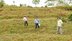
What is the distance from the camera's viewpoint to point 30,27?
1363 inches

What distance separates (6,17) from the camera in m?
44.2

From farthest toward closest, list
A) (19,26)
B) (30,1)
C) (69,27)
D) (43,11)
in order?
(30,1) → (43,11) → (19,26) → (69,27)

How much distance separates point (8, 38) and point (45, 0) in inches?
2046

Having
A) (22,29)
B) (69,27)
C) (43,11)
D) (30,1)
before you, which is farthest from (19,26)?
(30,1)

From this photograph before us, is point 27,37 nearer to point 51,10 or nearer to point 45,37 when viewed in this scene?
point 45,37

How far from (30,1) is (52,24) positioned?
131 ft

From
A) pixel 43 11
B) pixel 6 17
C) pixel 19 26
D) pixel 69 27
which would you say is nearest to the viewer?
pixel 69 27

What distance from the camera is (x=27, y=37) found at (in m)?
26.7

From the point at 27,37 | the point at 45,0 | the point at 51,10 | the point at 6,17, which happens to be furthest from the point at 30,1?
the point at 27,37

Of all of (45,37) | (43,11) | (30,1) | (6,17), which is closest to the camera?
(45,37)

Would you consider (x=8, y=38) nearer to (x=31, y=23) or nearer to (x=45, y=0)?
(x=31, y=23)

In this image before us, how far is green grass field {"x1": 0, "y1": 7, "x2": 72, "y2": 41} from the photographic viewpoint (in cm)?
2645

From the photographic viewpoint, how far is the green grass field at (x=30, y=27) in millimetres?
26453

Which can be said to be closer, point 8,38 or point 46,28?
point 8,38
